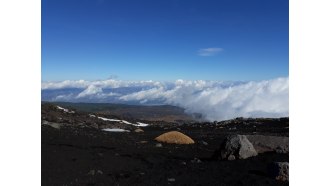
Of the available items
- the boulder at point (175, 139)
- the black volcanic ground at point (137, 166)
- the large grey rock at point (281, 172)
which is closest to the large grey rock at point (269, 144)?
the black volcanic ground at point (137, 166)

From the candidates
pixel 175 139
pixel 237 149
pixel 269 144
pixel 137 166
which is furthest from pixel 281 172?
pixel 175 139

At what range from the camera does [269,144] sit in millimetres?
18297

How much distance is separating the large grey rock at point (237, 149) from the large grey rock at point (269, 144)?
141 cm

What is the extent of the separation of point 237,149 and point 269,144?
2548 millimetres

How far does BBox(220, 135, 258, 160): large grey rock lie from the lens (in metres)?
16.5

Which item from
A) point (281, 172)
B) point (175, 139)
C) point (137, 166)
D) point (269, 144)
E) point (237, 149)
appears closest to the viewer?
point (281, 172)

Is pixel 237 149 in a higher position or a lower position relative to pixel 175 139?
higher

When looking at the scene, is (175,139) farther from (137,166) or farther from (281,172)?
(281,172)

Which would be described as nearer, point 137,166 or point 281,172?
point 281,172

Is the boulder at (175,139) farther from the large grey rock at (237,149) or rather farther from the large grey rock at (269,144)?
the large grey rock at (237,149)

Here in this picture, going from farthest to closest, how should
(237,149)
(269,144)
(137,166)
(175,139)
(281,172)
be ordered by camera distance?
(175,139), (269,144), (237,149), (137,166), (281,172)

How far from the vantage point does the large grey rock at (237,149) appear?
16466mm

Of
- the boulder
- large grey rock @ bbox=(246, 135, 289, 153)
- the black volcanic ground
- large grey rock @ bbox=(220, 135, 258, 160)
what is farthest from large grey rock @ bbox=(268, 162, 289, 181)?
the boulder
